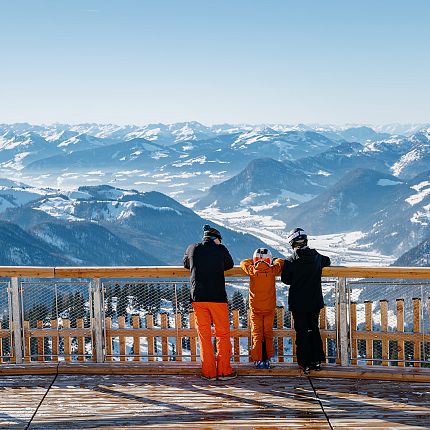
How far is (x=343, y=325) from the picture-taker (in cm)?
888

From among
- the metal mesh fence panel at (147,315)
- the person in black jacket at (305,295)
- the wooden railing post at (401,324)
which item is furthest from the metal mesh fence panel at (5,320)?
the wooden railing post at (401,324)

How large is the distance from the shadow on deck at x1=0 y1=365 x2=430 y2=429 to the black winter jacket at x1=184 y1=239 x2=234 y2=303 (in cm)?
112

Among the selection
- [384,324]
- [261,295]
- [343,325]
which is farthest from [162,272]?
[384,324]

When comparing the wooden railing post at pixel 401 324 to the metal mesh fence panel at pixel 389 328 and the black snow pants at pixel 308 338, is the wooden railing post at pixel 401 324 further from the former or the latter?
the black snow pants at pixel 308 338

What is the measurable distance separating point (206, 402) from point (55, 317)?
2713 millimetres

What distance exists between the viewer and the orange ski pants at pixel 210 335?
8594 mm

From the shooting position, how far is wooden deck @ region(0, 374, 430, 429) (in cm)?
724

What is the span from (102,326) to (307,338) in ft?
9.08

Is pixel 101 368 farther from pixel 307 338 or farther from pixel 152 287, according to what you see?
pixel 307 338

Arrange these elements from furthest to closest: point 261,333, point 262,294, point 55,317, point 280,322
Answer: point 55,317, point 280,322, point 261,333, point 262,294

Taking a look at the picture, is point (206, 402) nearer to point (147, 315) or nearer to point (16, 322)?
point (147, 315)

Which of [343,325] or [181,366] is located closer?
[343,325]

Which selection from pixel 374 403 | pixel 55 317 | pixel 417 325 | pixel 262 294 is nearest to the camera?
pixel 374 403

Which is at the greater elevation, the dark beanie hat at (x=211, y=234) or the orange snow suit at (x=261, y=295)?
the dark beanie hat at (x=211, y=234)
